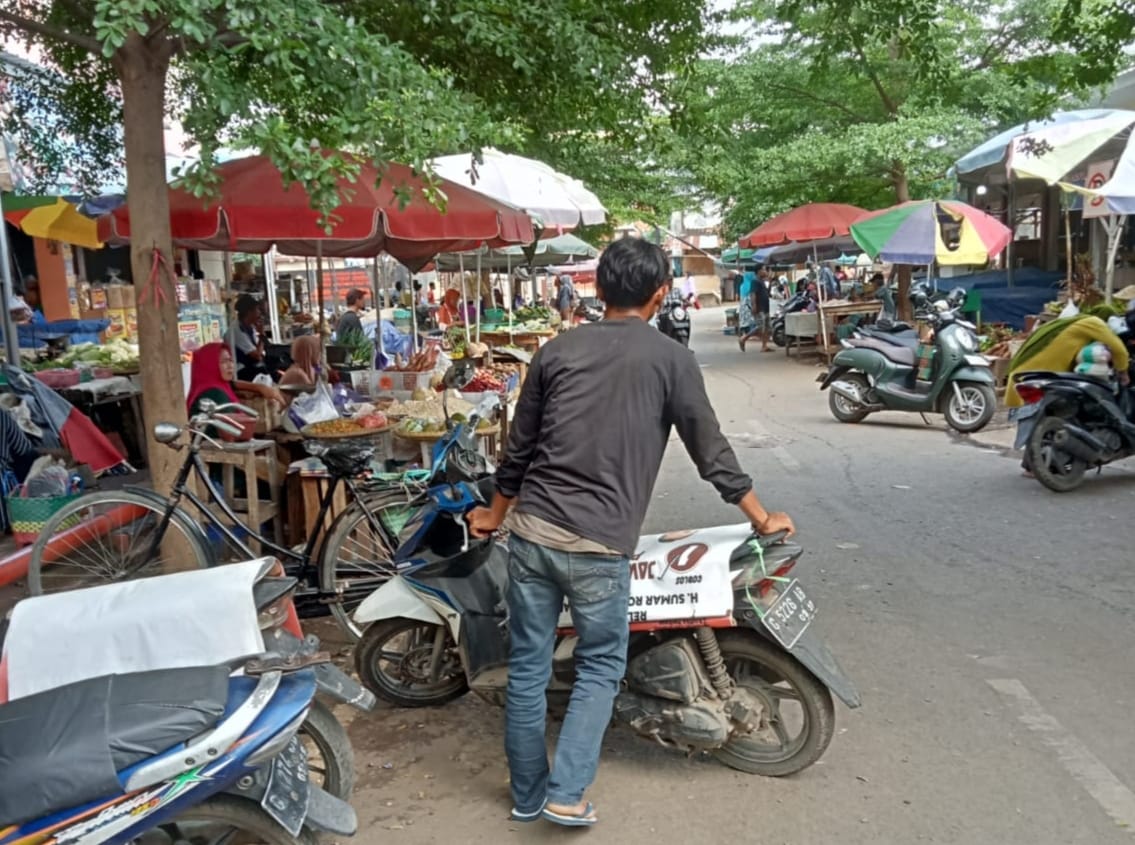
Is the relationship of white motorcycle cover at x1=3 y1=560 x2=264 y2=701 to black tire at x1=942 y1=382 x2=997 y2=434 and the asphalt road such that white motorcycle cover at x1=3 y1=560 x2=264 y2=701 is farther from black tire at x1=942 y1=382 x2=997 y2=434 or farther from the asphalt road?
black tire at x1=942 y1=382 x2=997 y2=434

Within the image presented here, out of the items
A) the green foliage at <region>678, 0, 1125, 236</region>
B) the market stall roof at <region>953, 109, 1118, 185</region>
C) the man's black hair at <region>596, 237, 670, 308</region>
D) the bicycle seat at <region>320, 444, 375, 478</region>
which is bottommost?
the bicycle seat at <region>320, 444, 375, 478</region>

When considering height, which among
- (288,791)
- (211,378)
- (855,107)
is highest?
(855,107)

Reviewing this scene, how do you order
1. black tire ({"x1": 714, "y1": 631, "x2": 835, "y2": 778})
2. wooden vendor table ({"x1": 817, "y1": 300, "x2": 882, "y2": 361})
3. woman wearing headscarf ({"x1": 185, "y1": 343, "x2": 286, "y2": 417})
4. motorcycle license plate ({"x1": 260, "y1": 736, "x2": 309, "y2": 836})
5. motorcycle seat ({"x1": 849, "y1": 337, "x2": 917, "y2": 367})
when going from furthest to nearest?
wooden vendor table ({"x1": 817, "y1": 300, "x2": 882, "y2": 361}) → motorcycle seat ({"x1": 849, "y1": 337, "x2": 917, "y2": 367}) → woman wearing headscarf ({"x1": 185, "y1": 343, "x2": 286, "y2": 417}) → black tire ({"x1": 714, "y1": 631, "x2": 835, "y2": 778}) → motorcycle license plate ({"x1": 260, "y1": 736, "x2": 309, "y2": 836})

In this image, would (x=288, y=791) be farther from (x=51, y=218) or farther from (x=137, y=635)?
(x=51, y=218)

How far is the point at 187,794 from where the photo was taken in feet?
7.74

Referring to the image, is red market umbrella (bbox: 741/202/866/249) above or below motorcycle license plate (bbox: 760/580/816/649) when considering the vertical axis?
above

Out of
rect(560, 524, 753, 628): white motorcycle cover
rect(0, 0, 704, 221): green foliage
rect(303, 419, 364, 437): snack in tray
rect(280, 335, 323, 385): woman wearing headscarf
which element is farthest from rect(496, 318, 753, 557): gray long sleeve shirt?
rect(280, 335, 323, 385): woman wearing headscarf

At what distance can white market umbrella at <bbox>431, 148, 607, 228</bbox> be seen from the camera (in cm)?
821

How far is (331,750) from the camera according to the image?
10.1 ft

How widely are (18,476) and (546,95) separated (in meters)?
4.23

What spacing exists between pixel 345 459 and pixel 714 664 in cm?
232

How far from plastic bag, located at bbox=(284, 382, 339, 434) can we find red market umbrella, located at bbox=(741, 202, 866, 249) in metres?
13.3

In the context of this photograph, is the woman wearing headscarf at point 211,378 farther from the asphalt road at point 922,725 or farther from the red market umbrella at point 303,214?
the asphalt road at point 922,725

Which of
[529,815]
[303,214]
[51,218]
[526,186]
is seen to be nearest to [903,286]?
[526,186]
